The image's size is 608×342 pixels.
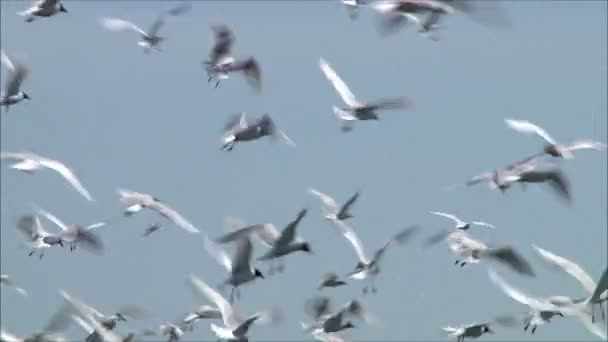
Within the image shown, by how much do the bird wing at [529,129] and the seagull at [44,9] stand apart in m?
2.48

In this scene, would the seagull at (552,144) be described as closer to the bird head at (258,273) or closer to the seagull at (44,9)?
the bird head at (258,273)

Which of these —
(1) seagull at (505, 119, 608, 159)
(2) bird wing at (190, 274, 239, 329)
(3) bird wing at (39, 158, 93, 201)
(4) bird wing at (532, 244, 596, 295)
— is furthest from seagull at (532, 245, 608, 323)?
(3) bird wing at (39, 158, 93, 201)

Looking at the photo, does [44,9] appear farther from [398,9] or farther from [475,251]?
[475,251]

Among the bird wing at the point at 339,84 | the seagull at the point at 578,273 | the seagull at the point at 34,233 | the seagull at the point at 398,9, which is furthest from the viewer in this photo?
the seagull at the point at 34,233

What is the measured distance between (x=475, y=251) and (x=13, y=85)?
108 inches

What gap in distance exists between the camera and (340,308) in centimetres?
497

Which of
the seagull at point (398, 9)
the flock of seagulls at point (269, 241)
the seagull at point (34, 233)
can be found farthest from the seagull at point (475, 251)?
the seagull at point (34, 233)

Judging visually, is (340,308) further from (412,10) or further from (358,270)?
(412,10)

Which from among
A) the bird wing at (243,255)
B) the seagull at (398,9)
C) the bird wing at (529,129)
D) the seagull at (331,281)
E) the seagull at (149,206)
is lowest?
the seagull at (331,281)

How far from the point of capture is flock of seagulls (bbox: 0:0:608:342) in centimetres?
409

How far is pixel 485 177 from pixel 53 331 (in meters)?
2.53

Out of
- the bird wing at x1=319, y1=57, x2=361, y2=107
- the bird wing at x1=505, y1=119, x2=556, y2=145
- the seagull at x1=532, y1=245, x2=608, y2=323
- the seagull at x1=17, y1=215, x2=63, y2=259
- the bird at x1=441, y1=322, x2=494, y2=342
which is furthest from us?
the seagull at x1=17, y1=215, x2=63, y2=259

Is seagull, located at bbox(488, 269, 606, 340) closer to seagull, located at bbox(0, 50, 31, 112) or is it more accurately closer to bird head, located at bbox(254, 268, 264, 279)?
bird head, located at bbox(254, 268, 264, 279)

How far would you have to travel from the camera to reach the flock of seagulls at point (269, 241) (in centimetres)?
409
